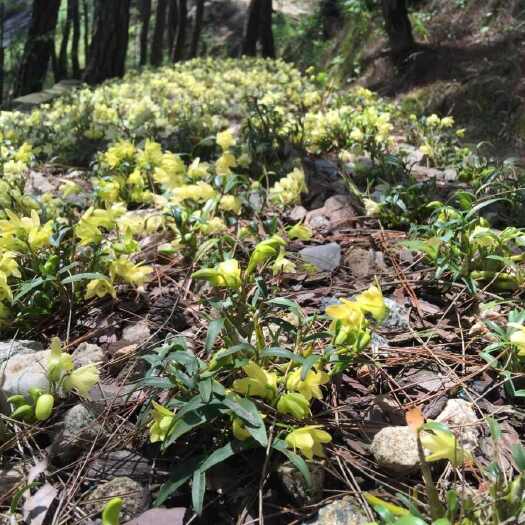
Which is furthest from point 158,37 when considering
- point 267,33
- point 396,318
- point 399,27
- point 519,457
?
point 519,457

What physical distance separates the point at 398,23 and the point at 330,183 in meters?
4.93

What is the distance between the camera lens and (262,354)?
151 centimetres

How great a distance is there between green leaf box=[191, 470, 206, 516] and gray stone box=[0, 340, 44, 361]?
0.85 meters

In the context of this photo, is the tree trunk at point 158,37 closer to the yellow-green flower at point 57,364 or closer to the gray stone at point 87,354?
the gray stone at point 87,354

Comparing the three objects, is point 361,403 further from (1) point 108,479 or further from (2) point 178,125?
(2) point 178,125

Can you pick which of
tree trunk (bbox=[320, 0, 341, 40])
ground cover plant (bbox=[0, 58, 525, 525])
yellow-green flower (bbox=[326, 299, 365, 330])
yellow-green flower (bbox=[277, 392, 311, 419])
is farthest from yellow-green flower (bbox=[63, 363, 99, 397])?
tree trunk (bbox=[320, 0, 341, 40])

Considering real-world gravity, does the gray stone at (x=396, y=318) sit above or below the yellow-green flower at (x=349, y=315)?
below

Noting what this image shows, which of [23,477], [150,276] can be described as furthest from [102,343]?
[23,477]

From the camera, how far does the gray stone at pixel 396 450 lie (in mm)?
1383

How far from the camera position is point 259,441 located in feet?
4.24

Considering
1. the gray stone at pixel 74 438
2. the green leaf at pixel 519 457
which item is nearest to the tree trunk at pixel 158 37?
the gray stone at pixel 74 438

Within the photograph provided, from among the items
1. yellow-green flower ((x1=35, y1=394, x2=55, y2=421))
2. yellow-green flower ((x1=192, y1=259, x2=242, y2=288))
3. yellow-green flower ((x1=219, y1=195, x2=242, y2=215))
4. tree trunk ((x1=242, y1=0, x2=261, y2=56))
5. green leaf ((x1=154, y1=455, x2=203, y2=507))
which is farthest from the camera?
tree trunk ((x1=242, y1=0, x2=261, y2=56))

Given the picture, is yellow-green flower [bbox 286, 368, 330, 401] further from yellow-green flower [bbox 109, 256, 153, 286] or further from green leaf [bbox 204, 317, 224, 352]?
yellow-green flower [bbox 109, 256, 153, 286]

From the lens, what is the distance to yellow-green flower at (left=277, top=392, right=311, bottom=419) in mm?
1429
